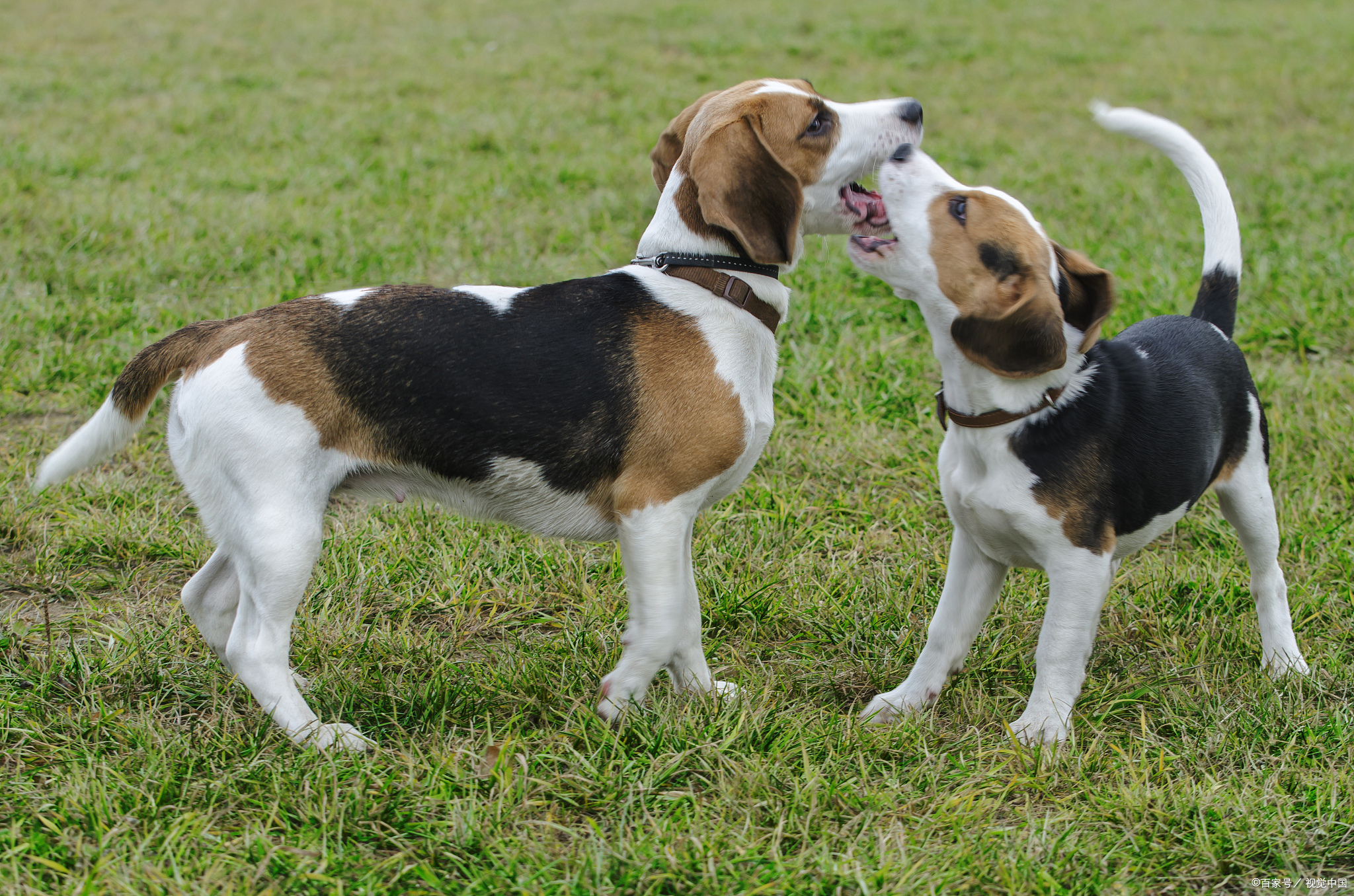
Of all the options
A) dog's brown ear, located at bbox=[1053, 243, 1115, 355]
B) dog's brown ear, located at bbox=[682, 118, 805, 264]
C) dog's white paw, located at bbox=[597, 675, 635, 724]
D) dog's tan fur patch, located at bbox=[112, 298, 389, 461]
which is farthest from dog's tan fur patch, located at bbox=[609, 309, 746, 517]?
dog's brown ear, located at bbox=[1053, 243, 1115, 355]

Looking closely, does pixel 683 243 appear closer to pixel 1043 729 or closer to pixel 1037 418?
pixel 1037 418

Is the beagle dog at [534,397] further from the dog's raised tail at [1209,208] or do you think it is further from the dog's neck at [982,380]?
the dog's raised tail at [1209,208]

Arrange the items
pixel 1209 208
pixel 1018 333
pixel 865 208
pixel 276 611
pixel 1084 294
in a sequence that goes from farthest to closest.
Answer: pixel 1209 208 → pixel 865 208 → pixel 1084 294 → pixel 276 611 → pixel 1018 333

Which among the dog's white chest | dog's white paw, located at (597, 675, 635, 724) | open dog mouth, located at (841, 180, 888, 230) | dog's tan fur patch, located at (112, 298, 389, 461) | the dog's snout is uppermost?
the dog's snout

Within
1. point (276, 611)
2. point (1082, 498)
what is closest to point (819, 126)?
point (1082, 498)

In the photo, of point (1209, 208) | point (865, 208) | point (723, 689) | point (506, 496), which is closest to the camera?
point (506, 496)

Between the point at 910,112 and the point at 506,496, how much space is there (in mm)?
1661

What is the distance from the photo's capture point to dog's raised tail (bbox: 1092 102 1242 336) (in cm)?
357

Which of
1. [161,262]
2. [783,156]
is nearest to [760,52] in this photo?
[161,262]

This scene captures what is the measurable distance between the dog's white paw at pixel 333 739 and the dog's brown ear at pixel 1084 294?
7.33 feet

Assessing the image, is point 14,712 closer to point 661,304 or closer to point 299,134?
point 661,304

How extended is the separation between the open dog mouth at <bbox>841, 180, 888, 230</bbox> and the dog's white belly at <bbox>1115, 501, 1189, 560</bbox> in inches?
45.0

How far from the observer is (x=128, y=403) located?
3.03 m

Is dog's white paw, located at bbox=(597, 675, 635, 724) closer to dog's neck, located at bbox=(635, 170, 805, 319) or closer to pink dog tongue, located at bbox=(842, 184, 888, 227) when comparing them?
dog's neck, located at bbox=(635, 170, 805, 319)
